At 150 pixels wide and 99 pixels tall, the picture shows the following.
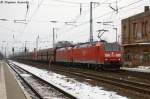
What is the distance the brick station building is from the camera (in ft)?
181

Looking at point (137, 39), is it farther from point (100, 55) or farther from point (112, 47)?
point (100, 55)

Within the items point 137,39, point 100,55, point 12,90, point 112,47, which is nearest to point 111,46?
point 112,47

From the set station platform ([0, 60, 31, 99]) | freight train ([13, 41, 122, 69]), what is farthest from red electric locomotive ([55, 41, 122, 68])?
station platform ([0, 60, 31, 99])

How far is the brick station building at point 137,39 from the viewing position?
5508cm

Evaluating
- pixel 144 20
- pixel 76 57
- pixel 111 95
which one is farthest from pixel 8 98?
pixel 144 20

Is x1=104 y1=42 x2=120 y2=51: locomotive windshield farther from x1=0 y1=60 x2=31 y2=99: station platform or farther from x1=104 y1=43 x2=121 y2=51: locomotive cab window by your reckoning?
x1=0 y1=60 x2=31 y2=99: station platform

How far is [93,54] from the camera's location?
3975 centimetres

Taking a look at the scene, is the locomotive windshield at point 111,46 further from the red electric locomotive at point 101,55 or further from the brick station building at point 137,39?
the brick station building at point 137,39

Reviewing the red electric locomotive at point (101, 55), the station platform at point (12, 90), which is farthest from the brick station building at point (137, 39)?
the station platform at point (12, 90)

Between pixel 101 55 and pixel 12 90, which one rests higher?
pixel 101 55

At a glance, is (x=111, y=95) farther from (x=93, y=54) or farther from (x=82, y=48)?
(x=82, y=48)

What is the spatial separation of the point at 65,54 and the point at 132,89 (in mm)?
Result: 36892

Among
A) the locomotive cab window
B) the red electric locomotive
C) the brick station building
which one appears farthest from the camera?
the brick station building

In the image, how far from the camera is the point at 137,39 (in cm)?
6084
